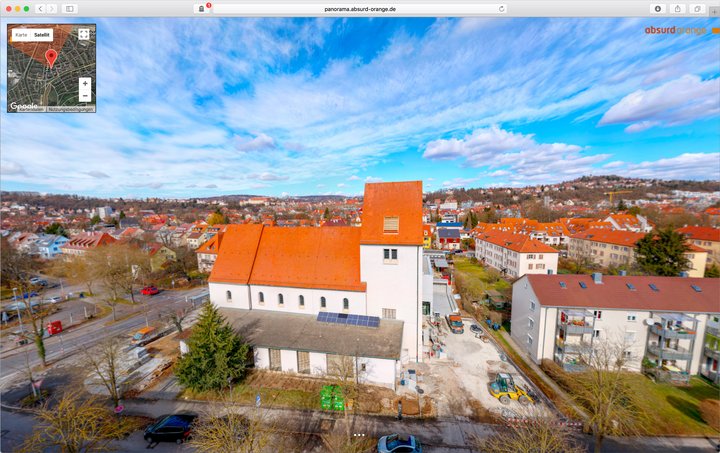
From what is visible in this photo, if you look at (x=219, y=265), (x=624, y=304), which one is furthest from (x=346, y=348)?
(x=624, y=304)

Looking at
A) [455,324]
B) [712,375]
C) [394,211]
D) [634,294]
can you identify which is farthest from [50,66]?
[712,375]

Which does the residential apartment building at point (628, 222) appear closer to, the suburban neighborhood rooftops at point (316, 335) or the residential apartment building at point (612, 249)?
the residential apartment building at point (612, 249)

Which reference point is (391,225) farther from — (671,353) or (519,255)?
(519,255)

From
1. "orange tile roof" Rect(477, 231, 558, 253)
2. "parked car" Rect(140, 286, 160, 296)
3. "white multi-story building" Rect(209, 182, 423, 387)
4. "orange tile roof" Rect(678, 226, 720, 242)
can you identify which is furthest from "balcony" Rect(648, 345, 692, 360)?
"parked car" Rect(140, 286, 160, 296)

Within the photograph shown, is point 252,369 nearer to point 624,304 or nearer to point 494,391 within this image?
point 494,391

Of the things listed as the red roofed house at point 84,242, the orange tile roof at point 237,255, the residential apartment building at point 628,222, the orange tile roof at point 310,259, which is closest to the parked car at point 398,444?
the orange tile roof at point 310,259

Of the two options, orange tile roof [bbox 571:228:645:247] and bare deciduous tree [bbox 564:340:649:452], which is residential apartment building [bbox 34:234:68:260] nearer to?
bare deciduous tree [bbox 564:340:649:452]
